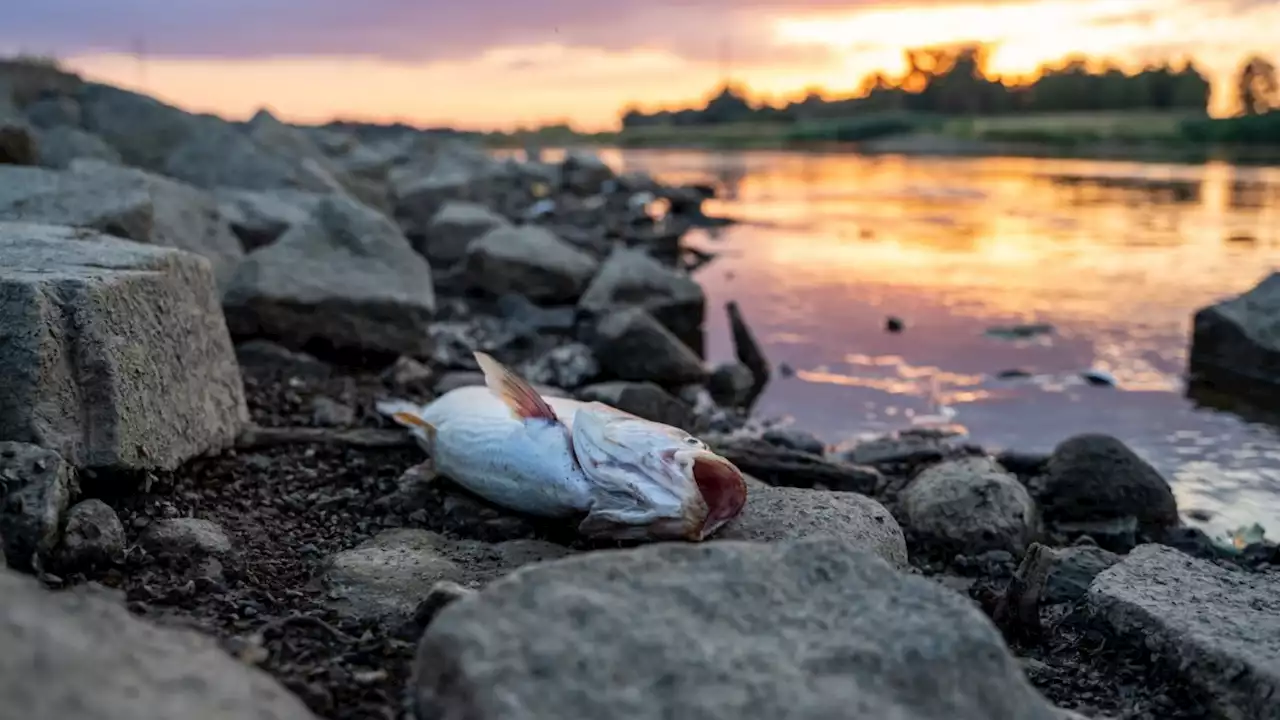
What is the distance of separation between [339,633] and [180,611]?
43cm

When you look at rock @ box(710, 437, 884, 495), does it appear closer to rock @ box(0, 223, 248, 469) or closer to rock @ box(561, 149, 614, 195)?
rock @ box(0, 223, 248, 469)

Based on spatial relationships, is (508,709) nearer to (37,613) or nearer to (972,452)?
(37,613)

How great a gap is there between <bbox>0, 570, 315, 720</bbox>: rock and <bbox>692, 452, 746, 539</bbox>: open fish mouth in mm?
1538

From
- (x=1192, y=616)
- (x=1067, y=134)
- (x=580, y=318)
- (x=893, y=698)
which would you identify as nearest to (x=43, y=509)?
(x=893, y=698)

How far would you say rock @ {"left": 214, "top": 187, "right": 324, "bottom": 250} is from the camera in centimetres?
924

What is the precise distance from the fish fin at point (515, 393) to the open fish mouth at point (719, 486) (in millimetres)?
748

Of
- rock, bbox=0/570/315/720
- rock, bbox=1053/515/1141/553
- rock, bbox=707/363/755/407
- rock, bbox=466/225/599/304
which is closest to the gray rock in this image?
rock, bbox=466/225/599/304

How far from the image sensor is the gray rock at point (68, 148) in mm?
10641

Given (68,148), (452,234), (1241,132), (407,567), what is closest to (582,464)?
(407,567)

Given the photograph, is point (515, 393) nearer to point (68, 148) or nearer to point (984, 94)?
point (68, 148)

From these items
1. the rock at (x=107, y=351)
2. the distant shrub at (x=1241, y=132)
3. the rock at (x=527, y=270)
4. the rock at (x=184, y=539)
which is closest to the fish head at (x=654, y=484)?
the rock at (x=184, y=539)

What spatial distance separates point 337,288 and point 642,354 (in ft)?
6.90

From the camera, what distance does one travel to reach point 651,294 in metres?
9.33

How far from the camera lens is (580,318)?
29.4 ft
